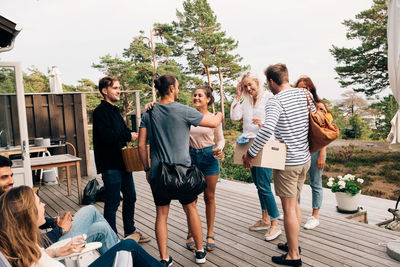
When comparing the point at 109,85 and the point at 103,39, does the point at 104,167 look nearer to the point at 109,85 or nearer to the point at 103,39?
the point at 109,85

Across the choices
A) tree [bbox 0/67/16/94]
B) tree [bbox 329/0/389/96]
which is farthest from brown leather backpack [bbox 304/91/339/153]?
tree [bbox 329/0/389/96]

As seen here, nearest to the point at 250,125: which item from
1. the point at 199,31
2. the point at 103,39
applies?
the point at 199,31

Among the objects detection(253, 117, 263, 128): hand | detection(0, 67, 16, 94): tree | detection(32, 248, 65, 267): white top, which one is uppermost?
detection(0, 67, 16, 94): tree

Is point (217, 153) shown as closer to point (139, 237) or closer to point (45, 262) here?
Result: point (139, 237)

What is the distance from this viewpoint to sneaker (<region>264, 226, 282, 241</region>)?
9.84 ft

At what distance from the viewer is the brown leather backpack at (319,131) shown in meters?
2.34

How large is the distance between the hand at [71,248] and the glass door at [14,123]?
245 centimetres

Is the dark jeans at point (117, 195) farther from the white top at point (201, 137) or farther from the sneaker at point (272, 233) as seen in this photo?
the sneaker at point (272, 233)

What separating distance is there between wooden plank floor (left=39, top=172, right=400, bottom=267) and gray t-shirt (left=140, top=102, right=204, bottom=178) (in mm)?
933

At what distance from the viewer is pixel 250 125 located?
3.01 metres

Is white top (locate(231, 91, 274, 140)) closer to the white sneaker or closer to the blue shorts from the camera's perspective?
the blue shorts

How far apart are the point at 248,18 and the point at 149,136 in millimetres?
37043

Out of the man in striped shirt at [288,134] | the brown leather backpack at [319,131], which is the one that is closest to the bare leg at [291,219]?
the man in striped shirt at [288,134]

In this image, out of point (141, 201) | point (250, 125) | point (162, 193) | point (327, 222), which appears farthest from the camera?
point (141, 201)
